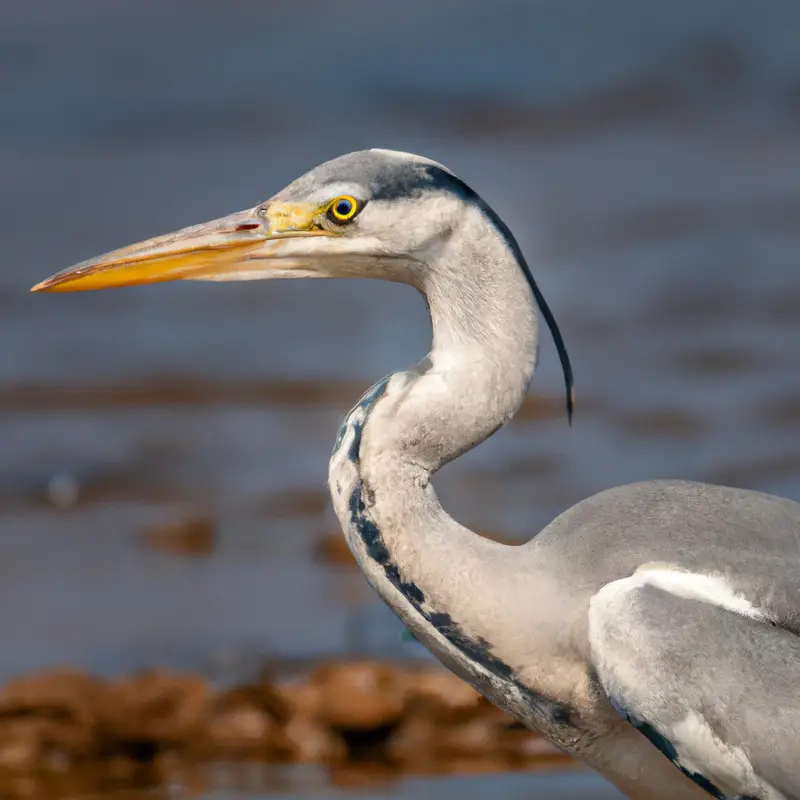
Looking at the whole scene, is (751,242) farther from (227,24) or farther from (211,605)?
(227,24)

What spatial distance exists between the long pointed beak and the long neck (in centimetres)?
42

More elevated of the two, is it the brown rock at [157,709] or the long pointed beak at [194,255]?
the long pointed beak at [194,255]

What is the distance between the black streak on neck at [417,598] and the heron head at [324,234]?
341mm

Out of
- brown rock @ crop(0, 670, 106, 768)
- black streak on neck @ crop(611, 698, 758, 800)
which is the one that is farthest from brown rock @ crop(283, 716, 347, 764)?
black streak on neck @ crop(611, 698, 758, 800)

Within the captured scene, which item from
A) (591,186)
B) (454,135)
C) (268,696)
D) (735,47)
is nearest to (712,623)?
(268,696)

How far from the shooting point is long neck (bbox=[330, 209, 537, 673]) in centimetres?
359

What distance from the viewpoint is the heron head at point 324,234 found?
362 cm

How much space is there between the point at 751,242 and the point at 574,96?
5620 mm

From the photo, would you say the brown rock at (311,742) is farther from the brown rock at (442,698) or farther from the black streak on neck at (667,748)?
the black streak on neck at (667,748)

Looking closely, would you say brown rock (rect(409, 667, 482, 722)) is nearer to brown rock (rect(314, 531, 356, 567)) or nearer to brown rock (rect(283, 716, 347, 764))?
brown rock (rect(283, 716, 347, 764))

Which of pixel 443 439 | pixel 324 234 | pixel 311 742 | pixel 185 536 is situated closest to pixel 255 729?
pixel 311 742

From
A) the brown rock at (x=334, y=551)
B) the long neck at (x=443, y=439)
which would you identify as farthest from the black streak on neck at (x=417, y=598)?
the brown rock at (x=334, y=551)

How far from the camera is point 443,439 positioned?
11.9 feet

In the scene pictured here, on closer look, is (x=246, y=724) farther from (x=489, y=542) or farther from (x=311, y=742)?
(x=489, y=542)
